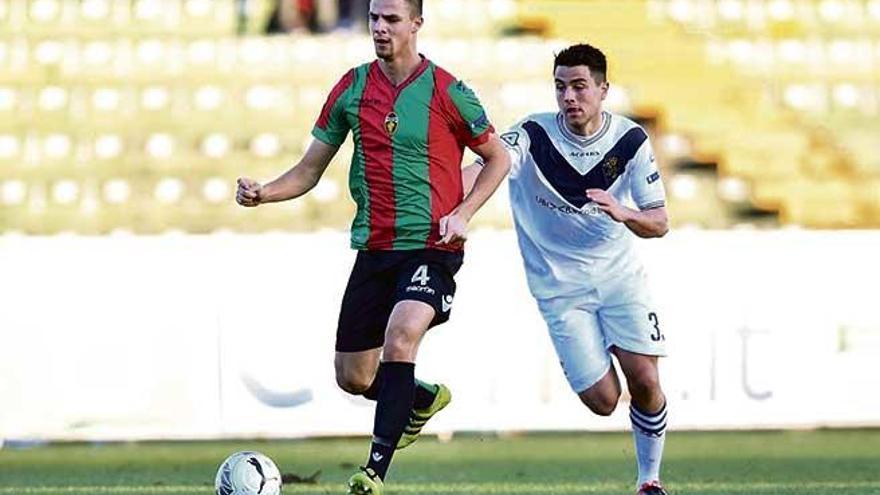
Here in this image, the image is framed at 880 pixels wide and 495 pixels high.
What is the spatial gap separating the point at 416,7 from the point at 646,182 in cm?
129

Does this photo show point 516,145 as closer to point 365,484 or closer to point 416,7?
point 416,7

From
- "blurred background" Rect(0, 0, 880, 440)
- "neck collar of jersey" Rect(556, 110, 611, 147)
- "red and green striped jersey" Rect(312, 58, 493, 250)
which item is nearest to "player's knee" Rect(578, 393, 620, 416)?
"neck collar of jersey" Rect(556, 110, 611, 147)

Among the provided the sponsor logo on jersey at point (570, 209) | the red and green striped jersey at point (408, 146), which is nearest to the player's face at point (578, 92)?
the sponsor logo on jersey at point (570, 209)

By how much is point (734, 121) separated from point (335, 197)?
3354mm

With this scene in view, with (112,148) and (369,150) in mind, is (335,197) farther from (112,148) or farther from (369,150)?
(369,150)

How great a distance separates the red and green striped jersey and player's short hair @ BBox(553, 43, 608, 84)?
63 cm

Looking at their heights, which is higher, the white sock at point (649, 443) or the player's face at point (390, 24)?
the player's face at point (390, 24)

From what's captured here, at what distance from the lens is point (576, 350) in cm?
755

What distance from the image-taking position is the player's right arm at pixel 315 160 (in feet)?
21.2

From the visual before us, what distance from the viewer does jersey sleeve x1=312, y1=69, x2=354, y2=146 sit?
657 centimetres

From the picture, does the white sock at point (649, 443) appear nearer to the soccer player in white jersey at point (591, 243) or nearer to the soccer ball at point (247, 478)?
the soccer player in white jersey at point (591, 243)

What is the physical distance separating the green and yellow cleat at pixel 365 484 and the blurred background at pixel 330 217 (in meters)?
4.77

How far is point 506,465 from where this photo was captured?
1014 centimetres

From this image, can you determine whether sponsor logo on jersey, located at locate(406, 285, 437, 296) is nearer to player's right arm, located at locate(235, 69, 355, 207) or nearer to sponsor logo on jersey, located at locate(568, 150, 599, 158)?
player's right arm, located at locate(235, 69, 355, 207)
